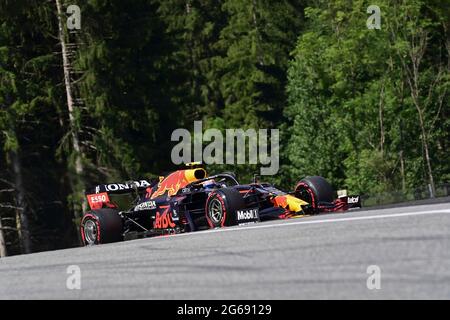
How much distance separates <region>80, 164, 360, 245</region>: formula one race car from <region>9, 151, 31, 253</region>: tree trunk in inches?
694

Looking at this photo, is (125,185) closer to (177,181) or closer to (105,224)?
(177,181)

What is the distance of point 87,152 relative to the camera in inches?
Answer: 1406

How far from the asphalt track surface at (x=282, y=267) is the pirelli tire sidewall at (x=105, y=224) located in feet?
19.9

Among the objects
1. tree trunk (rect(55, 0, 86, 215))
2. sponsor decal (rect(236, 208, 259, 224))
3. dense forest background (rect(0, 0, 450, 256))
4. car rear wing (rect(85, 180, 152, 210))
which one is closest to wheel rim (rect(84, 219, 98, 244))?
car rear wing (rect(85, 180, 152, 210))

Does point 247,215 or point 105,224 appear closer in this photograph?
point 247,215

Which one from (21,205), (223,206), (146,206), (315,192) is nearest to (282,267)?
(223,206)

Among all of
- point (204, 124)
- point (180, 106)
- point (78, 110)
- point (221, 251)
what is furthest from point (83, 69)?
point (221, 251)

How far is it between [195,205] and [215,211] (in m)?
1.38

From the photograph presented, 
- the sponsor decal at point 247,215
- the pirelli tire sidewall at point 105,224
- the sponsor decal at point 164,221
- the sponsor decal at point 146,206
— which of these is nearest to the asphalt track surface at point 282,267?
the sponsor decal at point 247,215

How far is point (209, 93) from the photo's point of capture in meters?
48.4

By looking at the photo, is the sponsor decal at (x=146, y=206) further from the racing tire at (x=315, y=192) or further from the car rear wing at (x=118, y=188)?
the racing tire at (x=315, y=192)

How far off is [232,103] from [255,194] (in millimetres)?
32427

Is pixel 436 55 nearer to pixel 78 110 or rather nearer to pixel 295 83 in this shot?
pixel 295 83

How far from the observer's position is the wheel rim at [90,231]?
16719 mm
